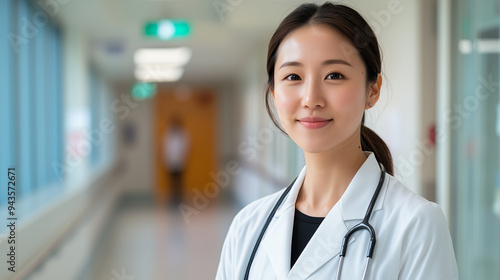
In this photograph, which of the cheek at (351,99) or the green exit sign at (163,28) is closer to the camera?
the cheek at (351,99)

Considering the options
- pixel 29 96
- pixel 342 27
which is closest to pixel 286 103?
pixel 342 27

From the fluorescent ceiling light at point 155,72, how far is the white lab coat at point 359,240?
945cm

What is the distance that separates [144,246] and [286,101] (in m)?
6.20

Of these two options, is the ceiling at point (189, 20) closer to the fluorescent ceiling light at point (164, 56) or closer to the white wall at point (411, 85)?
the fluorescent ceiling light at point (164, 56)

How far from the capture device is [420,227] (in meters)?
1.14

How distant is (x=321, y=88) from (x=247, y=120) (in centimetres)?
1019

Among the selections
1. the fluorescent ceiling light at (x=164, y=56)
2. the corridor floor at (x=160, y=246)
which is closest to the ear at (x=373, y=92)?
the corridor floor at (x=160, y=246)

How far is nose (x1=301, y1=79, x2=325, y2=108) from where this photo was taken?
122 cm

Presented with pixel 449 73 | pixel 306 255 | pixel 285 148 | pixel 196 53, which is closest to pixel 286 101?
pixel 306 255

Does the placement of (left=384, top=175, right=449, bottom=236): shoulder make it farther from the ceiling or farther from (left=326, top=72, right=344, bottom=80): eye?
the ceiling

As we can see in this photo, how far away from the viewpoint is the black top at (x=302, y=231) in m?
1.34

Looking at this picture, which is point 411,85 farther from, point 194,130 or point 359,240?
point 194,130

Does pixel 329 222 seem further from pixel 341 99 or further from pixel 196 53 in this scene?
pixel 196 53

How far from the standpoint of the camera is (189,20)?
21.7 ft
